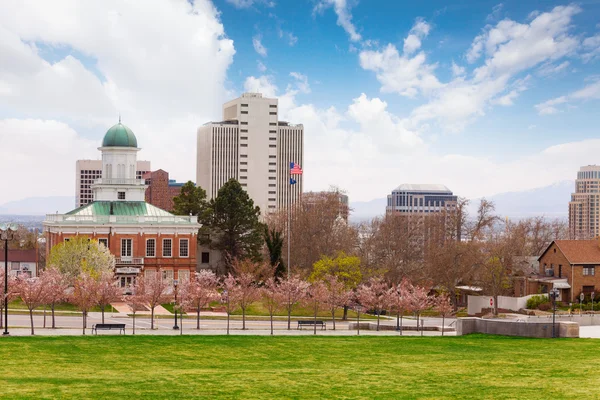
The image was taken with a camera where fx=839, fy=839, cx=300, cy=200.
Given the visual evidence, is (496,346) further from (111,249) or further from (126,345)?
(111,249)

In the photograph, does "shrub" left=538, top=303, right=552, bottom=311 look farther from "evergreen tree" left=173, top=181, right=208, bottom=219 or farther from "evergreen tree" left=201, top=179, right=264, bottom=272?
"evergreen tree" left=173, top=181, right=208, bottom=219

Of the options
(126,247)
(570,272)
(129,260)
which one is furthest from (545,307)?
(126,247)

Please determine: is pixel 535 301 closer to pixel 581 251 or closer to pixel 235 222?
pixel 581 251

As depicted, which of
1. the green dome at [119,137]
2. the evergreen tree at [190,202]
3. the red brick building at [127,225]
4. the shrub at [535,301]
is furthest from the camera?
the evergreen tree at [190,202]

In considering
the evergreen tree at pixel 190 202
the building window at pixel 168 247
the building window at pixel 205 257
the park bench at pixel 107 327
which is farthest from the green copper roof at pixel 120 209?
the park bench at pixel 107 327

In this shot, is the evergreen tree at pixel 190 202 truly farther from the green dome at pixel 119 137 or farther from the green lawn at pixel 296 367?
the green lawn at pixel 296 367

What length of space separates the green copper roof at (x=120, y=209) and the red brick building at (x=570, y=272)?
39917 millimetres

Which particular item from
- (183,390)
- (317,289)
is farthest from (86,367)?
(317,289)

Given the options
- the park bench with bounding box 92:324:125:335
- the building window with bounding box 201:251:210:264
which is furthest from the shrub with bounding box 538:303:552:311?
the building window with bounding box 201:251:210:264

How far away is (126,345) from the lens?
4022 cm

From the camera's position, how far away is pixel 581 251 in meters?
83.1

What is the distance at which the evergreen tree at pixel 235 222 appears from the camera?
9725cm

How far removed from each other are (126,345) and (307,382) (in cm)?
1429

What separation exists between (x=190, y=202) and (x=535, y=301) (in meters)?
45.5
